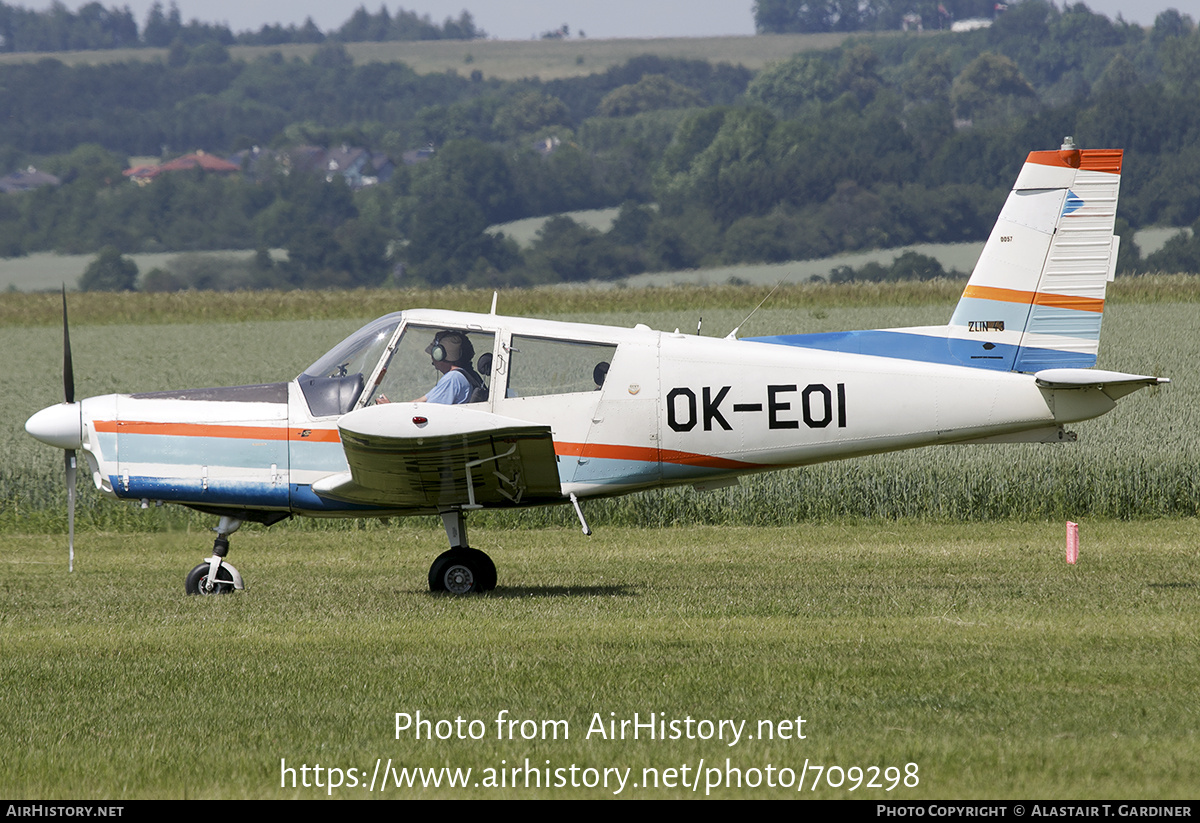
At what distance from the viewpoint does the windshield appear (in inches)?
374

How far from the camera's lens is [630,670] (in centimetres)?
688

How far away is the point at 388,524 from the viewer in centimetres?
1539

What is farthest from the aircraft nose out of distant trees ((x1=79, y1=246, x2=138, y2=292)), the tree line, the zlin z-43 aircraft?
distant trees ((x1=79, y1=246, x2=138, y2=292))

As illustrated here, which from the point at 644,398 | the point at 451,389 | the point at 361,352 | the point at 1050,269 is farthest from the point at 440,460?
the point at 1050,269

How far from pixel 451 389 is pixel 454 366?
0.19 meters

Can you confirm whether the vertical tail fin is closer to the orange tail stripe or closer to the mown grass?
the mown grass

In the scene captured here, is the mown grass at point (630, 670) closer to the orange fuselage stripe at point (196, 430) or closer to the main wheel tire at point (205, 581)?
the main wheel tire at point (205, 581)

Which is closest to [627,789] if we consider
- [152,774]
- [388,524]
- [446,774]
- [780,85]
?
[446,774]

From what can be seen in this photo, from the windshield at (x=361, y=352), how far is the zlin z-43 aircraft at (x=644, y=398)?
14 millimetres

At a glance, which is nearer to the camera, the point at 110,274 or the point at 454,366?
the point at 454,366

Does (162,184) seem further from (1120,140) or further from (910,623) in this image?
(910,623)

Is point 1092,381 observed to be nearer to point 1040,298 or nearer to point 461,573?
point 1040,298

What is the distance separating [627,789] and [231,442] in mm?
5547

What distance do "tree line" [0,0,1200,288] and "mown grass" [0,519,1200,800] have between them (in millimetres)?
40597
